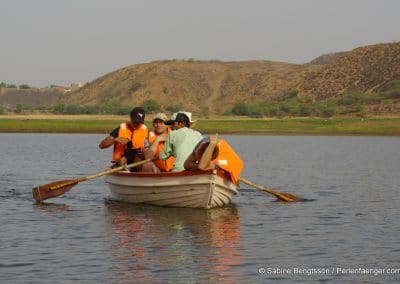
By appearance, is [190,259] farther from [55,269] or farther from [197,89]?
[197,89]

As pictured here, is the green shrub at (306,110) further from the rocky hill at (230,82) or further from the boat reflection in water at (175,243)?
the boat reflection in water at (175,243)

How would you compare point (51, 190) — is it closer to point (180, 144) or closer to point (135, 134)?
point (135, 134)

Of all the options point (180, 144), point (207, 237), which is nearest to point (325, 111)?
point (180, 144)

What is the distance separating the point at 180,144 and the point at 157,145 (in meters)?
0.91

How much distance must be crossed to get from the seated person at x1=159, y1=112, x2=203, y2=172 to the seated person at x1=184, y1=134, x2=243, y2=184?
0.55m

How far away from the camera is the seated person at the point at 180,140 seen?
19719mm

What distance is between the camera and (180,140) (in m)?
19.7

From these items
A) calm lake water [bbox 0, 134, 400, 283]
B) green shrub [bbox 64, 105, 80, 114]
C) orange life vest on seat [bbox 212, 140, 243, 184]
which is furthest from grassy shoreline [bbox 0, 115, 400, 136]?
orange life vest on seat [bbox 212, 140, 243, 184]

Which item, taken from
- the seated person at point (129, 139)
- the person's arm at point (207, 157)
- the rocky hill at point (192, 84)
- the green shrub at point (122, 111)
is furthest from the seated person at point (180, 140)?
the rocky hill at point (192, 84)

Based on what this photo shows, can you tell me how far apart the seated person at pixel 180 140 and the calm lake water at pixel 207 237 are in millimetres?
1309

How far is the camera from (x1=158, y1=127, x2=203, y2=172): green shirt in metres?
19.7

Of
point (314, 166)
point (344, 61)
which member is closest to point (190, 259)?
point (314, 166)

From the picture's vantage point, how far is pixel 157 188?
20.5m

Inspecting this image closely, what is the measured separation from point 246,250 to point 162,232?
2579 millimetres
